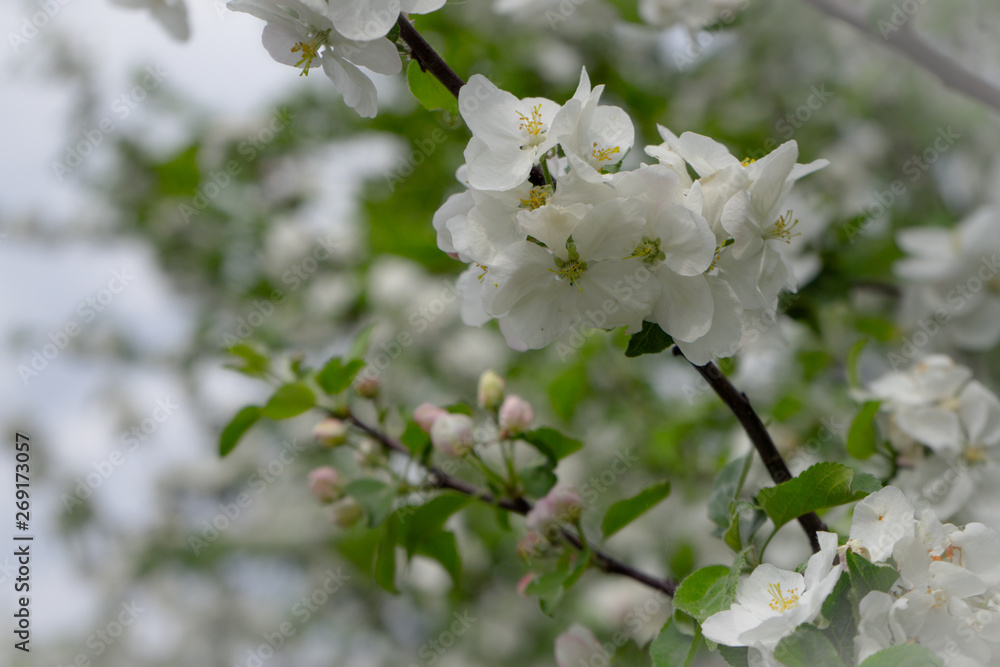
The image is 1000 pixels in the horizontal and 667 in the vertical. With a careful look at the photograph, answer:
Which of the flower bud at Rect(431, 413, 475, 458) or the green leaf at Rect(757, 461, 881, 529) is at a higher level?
the green leaf at Rect(757, 461, 881, 529)

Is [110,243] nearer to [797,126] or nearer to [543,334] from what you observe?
[797,126]

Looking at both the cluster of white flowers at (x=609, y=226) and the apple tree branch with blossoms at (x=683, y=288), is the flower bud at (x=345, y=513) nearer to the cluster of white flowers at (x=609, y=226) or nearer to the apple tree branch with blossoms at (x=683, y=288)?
the apple tree branch with blossoms at (x=683, y=288)

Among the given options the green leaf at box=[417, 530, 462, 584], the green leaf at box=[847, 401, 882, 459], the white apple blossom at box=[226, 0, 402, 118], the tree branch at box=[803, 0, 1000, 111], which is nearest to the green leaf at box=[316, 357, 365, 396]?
the green leaf at box=[417, 530, 462, 584]

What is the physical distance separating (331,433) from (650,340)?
22.1 inches

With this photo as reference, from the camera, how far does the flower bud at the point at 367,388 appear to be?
1146mm

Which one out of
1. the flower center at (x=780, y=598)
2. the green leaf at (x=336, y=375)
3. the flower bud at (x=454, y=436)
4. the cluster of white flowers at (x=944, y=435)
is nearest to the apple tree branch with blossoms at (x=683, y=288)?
the flower center at (x=780, y=598)

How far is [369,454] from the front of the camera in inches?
43.3

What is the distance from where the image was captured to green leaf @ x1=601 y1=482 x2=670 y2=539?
94 centimetres

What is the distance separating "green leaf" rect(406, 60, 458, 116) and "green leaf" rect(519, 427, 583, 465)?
16.2 inches

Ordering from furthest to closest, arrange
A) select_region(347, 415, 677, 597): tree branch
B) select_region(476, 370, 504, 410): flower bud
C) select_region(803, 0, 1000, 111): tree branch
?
1. select_region(803, 0, 1000, 111): tree branch
2. select_region(476, 370, 504, 410): flower bud
3. select_region(347, 415, 677, 597): tree branch

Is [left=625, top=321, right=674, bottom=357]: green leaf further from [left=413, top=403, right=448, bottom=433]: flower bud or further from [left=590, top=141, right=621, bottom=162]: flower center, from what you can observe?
[left=413, top=403, right=448, bottom=433]: flower bud

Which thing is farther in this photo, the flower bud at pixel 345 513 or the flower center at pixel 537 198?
the flower bud at pixel 345 513

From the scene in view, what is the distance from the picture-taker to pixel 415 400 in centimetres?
258

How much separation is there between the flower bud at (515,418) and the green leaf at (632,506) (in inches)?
5.9
